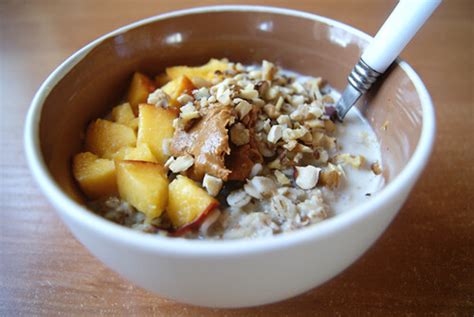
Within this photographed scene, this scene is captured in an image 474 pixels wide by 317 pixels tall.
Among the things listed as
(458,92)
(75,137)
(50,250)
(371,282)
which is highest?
(458,92)

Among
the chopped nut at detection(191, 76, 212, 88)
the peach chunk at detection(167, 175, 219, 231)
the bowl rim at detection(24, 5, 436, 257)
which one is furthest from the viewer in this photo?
the chopped nut at detection(191, 76, 212, 88)

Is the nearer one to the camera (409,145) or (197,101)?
(409,145)

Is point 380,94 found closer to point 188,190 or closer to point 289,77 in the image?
point 289,77

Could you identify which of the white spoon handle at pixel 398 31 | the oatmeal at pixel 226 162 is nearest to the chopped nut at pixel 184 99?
the oatmeal at pixel 226 162

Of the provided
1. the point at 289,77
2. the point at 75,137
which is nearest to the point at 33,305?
the point at 75,137

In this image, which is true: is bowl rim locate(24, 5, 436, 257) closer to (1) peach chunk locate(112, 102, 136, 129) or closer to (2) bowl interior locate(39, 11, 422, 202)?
(2) bowl interior locate(39, 11, 422, 202)

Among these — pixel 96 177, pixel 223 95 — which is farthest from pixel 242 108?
pixel 96 177

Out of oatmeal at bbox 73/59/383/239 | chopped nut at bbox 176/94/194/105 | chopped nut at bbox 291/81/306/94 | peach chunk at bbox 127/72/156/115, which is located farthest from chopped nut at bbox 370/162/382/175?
peach chunk at bbox 127/72/156/115

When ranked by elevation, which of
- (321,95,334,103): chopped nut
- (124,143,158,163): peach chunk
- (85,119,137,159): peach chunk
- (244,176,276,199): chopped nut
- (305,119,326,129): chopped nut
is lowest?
(85,119,137,159): peach chunk

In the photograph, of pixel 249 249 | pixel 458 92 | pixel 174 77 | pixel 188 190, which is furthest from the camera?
pixel 458 92
